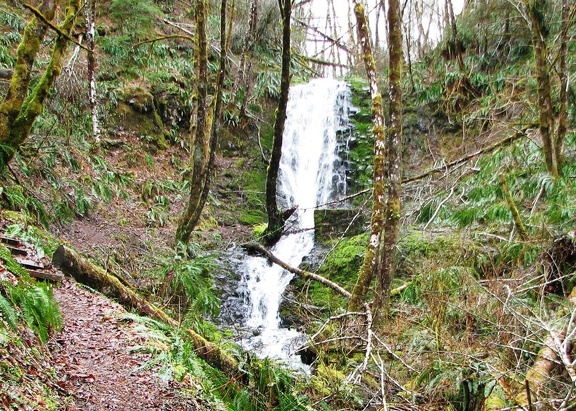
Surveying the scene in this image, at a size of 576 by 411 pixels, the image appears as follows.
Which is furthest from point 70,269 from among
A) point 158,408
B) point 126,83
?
point 126,83

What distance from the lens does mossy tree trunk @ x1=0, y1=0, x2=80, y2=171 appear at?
22.1 ft

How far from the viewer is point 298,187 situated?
16156mm

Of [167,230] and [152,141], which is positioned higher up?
[152,141]

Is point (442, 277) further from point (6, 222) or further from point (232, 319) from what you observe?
point (6, 222)

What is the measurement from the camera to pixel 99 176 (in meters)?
11.2

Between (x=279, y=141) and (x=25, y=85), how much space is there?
183 inches

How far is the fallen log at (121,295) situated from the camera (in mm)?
4941

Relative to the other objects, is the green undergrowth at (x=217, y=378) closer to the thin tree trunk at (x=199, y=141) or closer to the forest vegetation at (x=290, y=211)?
the forest vegetation at (x=290, y=211)

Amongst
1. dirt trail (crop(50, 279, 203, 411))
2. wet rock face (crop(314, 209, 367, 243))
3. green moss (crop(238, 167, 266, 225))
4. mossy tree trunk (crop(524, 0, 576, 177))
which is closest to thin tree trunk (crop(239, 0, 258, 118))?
green moss (crop(238, 167, 266, 225))

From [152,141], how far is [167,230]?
423cm

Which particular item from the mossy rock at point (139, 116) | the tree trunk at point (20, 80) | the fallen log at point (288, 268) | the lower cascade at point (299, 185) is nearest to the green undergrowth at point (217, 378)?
the fallen log at point (288, 268)

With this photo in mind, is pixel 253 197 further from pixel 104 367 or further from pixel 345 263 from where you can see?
pixel 104 367

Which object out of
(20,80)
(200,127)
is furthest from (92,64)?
(20,80)

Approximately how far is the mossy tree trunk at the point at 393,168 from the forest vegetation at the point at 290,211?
0.03 meters
